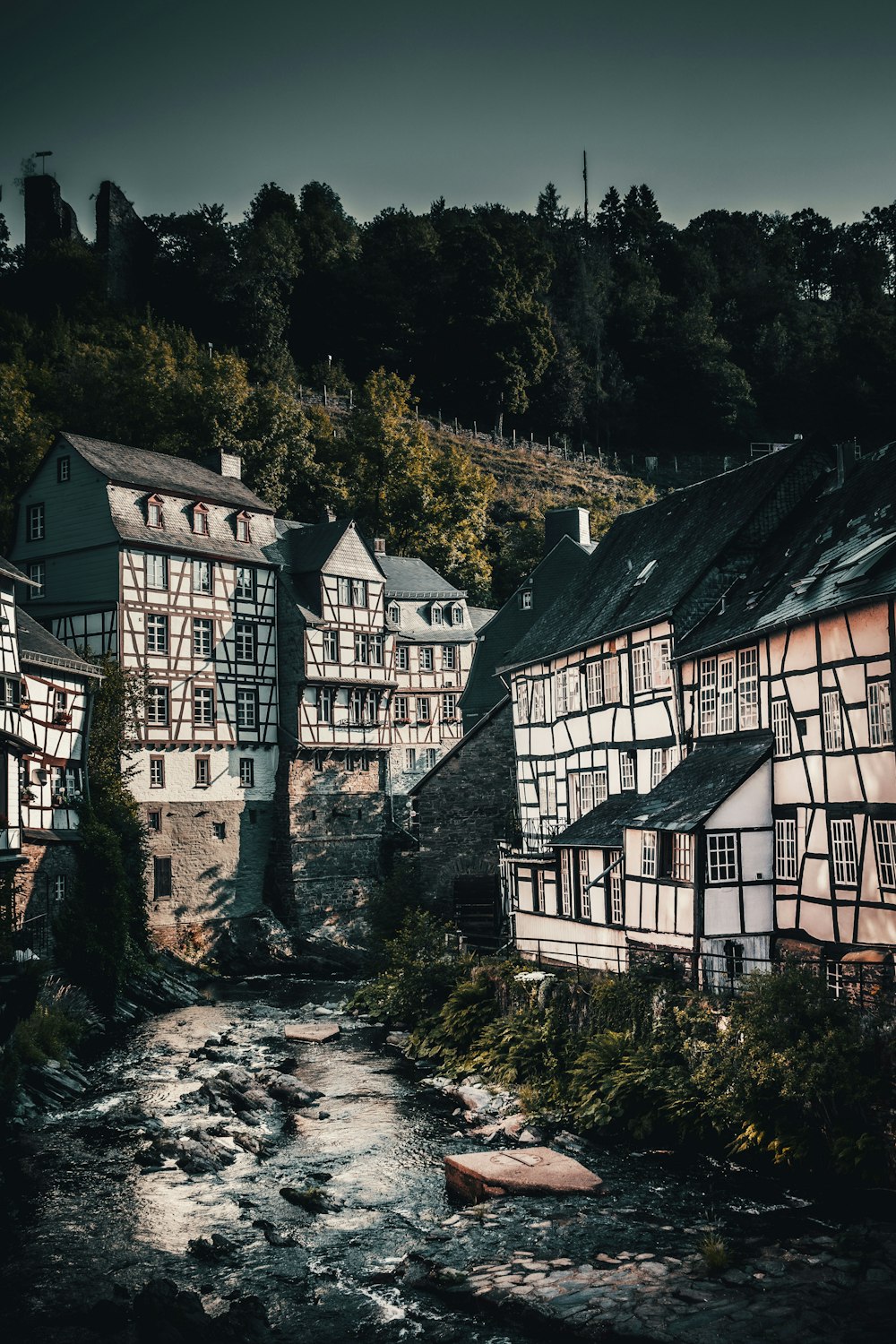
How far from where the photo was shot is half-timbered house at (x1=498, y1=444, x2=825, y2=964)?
94.0 feet

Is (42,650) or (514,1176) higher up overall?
(42,650)

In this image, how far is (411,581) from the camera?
5672cm

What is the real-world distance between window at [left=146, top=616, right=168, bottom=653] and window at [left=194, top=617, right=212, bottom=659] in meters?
1.35

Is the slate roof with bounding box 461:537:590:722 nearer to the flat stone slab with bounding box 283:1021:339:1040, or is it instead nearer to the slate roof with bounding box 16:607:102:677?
the slate roof with bounding box 16:607:102:677

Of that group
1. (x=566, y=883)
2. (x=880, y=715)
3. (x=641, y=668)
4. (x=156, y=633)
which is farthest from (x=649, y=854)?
(x=156, y=633)

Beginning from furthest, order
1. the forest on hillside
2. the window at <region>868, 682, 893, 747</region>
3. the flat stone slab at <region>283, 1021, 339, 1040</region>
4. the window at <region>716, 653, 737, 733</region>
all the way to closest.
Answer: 1. the forest on hillside
2. the flat stone slab at <region>283, 1021, 339, 1040</region>
3. the window at <region>716, 653, 737, 733</region>
4. the window at <region>868, 682, 893, 747</region>

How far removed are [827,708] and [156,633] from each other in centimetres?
2798

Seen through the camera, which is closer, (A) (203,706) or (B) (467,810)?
(B) (467,810)

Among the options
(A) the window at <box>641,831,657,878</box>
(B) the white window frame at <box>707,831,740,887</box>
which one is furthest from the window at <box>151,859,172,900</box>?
(B) the white window frame at <box>707,831,740,887</box>

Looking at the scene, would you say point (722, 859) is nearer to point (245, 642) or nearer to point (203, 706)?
point (203, 706)

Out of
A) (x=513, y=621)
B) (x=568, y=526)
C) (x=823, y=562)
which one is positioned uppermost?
(x=568, y=526)

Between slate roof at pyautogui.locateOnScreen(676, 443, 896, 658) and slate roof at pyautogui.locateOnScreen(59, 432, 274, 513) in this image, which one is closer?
slate roof at pyautogui.locateOnScreen(676, 443, 896, 658)

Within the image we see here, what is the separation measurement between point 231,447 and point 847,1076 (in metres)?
44.6

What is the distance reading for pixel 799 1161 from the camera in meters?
18.1
